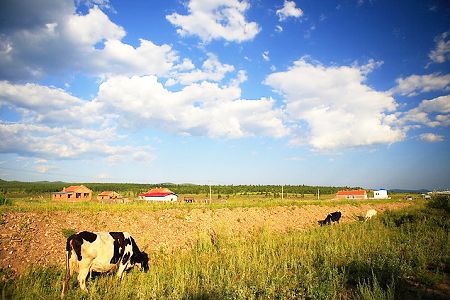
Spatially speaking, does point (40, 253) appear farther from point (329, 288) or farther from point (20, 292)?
point (329, 288)

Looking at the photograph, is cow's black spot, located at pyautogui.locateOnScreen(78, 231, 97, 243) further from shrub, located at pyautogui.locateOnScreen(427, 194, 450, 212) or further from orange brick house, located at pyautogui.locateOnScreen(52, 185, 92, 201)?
orange brick house, located at pyautogui.locateOnScreen(52, 185, 92, 201)

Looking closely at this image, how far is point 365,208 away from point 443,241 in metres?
32.4

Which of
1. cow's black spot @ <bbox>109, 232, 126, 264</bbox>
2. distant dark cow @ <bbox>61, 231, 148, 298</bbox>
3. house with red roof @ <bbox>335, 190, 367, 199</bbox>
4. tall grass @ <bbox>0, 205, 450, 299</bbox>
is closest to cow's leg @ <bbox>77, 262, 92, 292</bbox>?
distant dark cow @ <bbox>61, 231, 148, 298</bbox>

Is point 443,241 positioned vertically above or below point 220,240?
above

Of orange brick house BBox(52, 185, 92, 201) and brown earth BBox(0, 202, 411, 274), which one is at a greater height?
brown earth BBox(0, 202, 411, 274)

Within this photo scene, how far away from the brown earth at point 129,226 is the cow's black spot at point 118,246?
439 centimetres

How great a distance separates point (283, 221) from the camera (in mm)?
28219

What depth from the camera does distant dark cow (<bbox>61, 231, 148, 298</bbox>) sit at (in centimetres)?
933

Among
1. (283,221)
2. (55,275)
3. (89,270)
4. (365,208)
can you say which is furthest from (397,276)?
(365,208)

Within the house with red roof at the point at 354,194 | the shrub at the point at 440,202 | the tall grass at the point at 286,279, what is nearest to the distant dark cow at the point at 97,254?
the tall grass at the point at 286,279

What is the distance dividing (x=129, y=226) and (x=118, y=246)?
334 inches

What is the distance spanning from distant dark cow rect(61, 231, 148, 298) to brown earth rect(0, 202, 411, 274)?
411cm

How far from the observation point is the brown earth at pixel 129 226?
1308 cm

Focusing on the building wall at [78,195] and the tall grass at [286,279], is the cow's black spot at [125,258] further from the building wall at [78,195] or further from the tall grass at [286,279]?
the building wall at [78,195]
